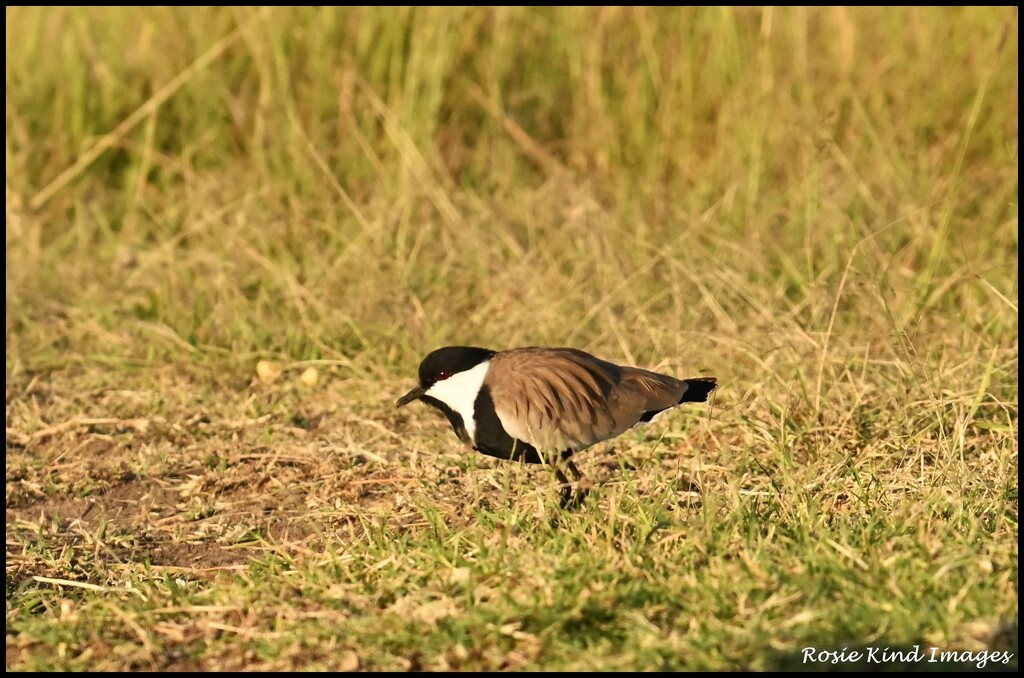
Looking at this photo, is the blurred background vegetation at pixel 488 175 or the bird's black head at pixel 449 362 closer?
the bird's black head at pixel 449 362

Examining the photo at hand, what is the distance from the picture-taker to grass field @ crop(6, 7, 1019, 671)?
127 inches

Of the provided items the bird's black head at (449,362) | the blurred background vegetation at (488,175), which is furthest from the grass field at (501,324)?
the bird's black head at (449,362)

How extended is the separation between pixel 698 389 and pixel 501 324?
1361mm

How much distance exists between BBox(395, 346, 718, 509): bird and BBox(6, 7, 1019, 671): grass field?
15 cm

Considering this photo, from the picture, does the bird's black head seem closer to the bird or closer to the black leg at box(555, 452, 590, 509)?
the bird

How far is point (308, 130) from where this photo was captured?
6.70m

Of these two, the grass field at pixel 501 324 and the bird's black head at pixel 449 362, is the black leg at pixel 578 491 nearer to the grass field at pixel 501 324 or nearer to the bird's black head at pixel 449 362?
the grass field at pixel 501 324

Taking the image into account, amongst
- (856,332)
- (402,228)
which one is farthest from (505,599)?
(402,228)

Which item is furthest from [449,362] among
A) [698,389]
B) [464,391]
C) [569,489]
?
[698,389]

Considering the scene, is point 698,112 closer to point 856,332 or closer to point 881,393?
point 856,332

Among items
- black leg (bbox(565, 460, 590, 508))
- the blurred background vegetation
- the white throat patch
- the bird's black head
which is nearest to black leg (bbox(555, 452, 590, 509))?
Answer: black leg (bbox(565, 460, 590, 508))

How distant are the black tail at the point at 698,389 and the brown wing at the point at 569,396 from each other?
0.11ft

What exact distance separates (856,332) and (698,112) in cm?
205

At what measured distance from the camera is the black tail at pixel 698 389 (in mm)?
4180
